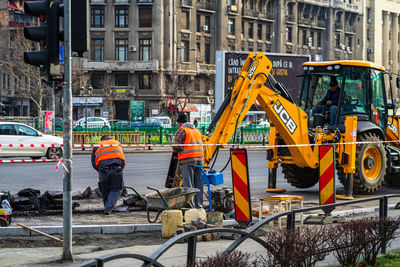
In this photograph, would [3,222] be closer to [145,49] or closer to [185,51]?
[145,49]

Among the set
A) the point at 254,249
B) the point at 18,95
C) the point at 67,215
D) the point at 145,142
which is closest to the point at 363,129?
the point at 67,215

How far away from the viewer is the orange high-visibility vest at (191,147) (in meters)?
13.1

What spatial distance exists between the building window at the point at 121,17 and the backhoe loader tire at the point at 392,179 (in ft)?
181

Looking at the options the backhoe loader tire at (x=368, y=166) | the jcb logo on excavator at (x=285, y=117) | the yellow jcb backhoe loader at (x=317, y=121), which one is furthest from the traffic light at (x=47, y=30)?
the backhoe loader tire at (x=368, y=166)

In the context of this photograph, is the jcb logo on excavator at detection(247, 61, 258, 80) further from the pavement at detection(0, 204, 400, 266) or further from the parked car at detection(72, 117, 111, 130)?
the parked car at detection(72, 117, 111, 130)

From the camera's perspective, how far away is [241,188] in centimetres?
1140

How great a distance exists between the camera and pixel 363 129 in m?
16.5

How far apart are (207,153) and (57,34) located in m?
5.78

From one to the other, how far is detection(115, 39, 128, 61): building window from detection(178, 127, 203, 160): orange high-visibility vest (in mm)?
59239

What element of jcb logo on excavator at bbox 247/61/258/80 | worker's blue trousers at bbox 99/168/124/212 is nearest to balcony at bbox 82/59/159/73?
jcb logo on excavator at bbox 247/61/258/80

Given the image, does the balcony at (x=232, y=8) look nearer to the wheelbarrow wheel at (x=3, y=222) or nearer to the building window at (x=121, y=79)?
the building window at (x=121, y=79)

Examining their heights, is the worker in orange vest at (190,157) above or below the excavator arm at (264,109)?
A: below

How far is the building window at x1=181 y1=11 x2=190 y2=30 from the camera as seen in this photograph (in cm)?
7438

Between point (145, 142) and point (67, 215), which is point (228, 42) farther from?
point (67, 215)
